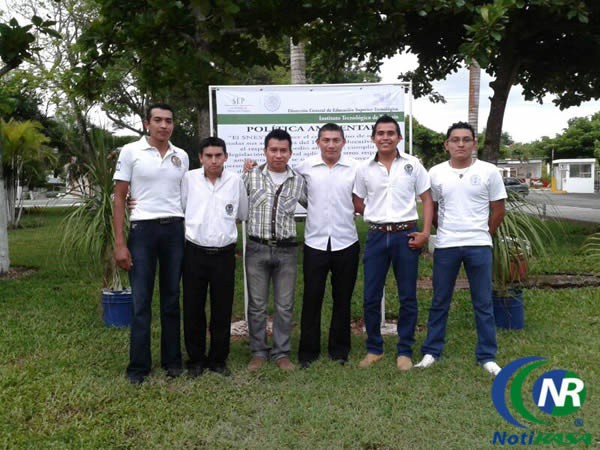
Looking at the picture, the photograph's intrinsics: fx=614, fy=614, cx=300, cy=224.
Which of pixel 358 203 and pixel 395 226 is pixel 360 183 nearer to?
pixel 358 203

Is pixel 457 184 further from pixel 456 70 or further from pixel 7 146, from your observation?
pixel 7 146

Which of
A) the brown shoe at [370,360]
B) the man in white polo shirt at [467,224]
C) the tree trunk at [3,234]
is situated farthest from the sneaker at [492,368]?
the tree trunk at [3,234]

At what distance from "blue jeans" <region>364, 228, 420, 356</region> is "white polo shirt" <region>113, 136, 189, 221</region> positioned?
147 centimetres

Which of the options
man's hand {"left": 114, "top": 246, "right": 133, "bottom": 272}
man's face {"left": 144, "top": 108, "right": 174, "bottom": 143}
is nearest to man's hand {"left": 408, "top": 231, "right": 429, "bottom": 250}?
man's face {"left": 144, "top": 108, "right": 174, "bottom": 143}

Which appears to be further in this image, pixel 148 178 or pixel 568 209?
pixel 568 209

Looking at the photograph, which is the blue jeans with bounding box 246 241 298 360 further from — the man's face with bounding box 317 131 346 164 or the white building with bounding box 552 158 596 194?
the white building with bounding box 552 158 596 194

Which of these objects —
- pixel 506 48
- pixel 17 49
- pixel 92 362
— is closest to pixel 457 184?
pixel 92 362

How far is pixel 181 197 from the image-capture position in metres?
4.30

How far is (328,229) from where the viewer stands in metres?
4.51

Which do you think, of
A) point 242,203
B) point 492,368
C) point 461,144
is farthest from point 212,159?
point 492,368

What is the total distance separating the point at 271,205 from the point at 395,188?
905 mm

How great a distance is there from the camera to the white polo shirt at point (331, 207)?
4.51 meters

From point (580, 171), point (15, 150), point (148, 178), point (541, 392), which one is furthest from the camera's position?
point (580, 171)

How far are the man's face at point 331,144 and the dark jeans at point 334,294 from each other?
2.21ft
